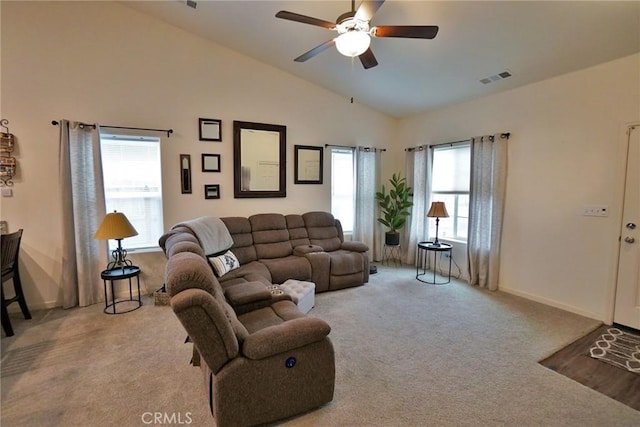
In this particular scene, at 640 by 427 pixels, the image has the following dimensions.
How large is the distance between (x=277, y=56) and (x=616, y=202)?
4.39m

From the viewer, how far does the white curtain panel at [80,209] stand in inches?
135

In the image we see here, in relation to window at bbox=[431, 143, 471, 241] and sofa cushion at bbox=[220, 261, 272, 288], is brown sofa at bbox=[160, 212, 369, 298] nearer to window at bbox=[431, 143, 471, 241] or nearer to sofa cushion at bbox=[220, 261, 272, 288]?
sofa cushion at bbox=[220, 261, 272, 288]

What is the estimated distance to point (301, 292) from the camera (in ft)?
11.1

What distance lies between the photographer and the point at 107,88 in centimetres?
361

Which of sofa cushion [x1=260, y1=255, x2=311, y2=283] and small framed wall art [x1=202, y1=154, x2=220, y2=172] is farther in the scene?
small framed wall art [x1=202, y1=154, x2=220, y2=172]

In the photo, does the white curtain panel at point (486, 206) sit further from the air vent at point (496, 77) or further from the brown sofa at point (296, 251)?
the brown sofa at point (296, 251)

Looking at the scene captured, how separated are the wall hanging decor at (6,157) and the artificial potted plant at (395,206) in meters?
4.96

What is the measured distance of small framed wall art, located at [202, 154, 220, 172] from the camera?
421cm

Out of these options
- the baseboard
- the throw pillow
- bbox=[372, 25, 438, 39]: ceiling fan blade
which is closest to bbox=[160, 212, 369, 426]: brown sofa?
the throw pillow

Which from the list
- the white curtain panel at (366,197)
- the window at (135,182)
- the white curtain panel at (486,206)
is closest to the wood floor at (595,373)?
the white curtain panel at (486,206)

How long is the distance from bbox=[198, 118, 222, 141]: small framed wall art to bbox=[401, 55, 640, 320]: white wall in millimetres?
3770

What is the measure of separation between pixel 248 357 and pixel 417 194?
14.3ft

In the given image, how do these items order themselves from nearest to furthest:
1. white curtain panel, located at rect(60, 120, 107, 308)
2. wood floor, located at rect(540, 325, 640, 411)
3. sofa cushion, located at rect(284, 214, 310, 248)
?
wood floor, located at rect(540, 325, 640, 411), white curtain panel, located at rect(60, 120, 107, 308), sofa cushion, located at rect(284, 214, 310, 248)

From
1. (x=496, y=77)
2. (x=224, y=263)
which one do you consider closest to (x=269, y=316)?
(x=224, y=263)
